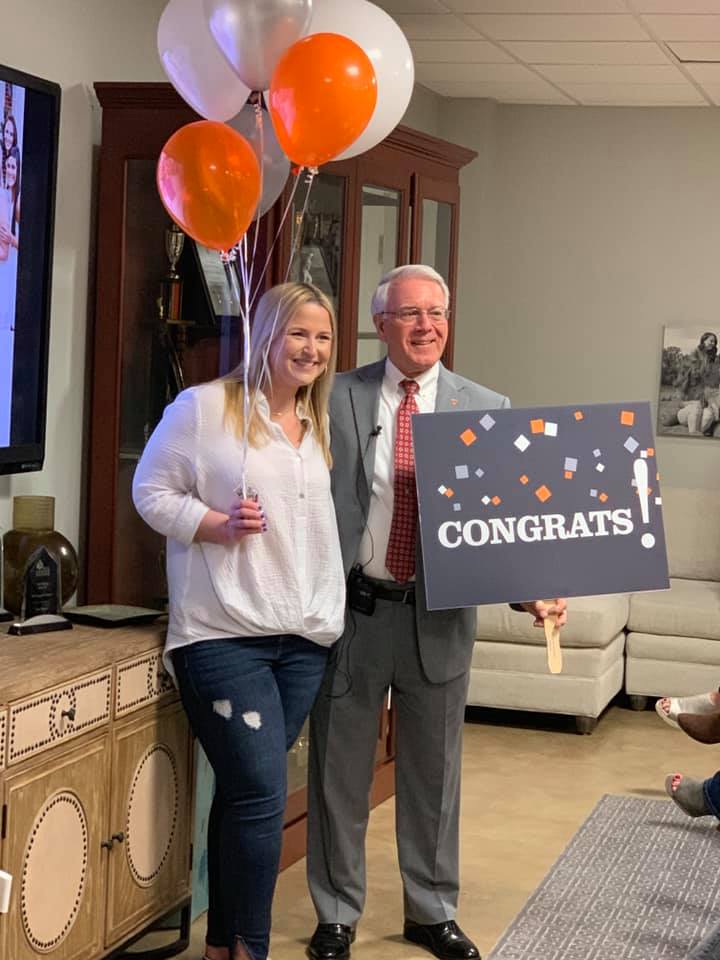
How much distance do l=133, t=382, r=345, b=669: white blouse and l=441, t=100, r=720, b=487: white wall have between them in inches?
147

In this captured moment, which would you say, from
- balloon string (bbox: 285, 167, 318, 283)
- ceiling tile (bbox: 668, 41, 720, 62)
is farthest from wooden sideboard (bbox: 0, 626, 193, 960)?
ceiling tile (bbox: 668, 41, 720, 62)

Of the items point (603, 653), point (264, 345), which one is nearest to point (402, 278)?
point (264, 345)

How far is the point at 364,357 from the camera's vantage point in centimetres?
424

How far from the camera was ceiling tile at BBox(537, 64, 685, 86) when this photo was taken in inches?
217

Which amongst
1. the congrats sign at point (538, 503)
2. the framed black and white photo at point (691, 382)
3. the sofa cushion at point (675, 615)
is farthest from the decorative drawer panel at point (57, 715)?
the framed black and white photo at point (691, 382)

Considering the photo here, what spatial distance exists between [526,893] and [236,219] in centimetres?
196

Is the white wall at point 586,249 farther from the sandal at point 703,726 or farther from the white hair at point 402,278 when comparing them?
the white hair at point 402,278

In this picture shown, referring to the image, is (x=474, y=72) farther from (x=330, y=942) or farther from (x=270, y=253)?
(x=330, y=942)

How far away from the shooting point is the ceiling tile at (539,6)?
4.53m

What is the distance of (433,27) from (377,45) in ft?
5.89

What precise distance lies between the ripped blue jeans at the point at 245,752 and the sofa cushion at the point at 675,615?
2994mm

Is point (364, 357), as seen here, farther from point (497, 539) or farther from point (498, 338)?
point (498, 338)

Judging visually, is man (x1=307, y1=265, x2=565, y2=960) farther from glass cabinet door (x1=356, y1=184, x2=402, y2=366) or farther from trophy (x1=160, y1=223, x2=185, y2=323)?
glass cabinet door (x1=356, y1=184, x2=402, y2=366)

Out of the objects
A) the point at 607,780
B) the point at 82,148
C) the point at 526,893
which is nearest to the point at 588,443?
the point at 526,893
